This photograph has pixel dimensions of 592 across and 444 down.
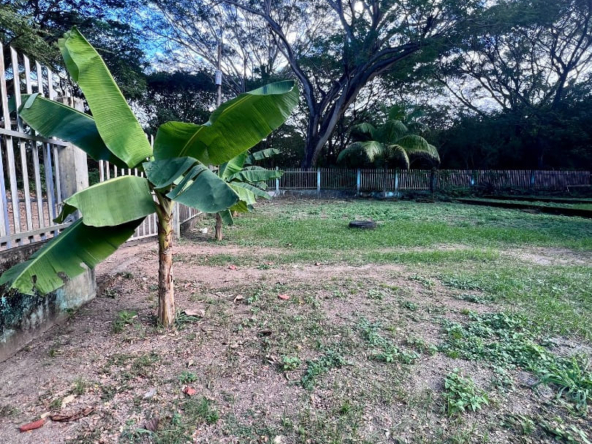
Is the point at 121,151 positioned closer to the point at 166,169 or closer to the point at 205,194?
the point at 166,169

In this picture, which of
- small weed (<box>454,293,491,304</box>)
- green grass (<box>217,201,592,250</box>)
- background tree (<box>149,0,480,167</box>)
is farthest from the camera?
background tree (<box>149,0,480,167</box>)

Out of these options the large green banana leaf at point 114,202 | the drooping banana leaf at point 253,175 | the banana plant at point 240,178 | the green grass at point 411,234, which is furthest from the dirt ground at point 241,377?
the drooping banana leaf at point 253,175

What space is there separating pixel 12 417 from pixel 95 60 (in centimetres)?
248

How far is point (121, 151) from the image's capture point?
8.41ft

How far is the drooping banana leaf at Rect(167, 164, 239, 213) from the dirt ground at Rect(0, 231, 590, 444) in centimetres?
128

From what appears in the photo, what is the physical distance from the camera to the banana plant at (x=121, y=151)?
7.11 ft

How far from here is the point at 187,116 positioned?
28.3 metres

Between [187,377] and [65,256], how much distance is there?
1238 millimetres

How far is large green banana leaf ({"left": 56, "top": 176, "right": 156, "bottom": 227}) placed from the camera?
2.06 metres

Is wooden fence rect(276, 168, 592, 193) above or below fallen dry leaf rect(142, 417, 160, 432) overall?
above

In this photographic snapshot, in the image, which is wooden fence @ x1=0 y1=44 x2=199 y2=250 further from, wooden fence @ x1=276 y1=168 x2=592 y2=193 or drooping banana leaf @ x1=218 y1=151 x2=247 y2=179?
wooden fence @ x1=276 y1=168 x2=592 y2=193

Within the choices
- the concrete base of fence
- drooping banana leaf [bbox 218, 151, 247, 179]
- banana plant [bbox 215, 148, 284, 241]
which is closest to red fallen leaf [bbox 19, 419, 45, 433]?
the concrete base of fence

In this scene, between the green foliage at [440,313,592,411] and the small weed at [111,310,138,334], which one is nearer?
the green foliage at [440,313,592,411]

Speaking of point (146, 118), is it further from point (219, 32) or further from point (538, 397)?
point (538, 397)
